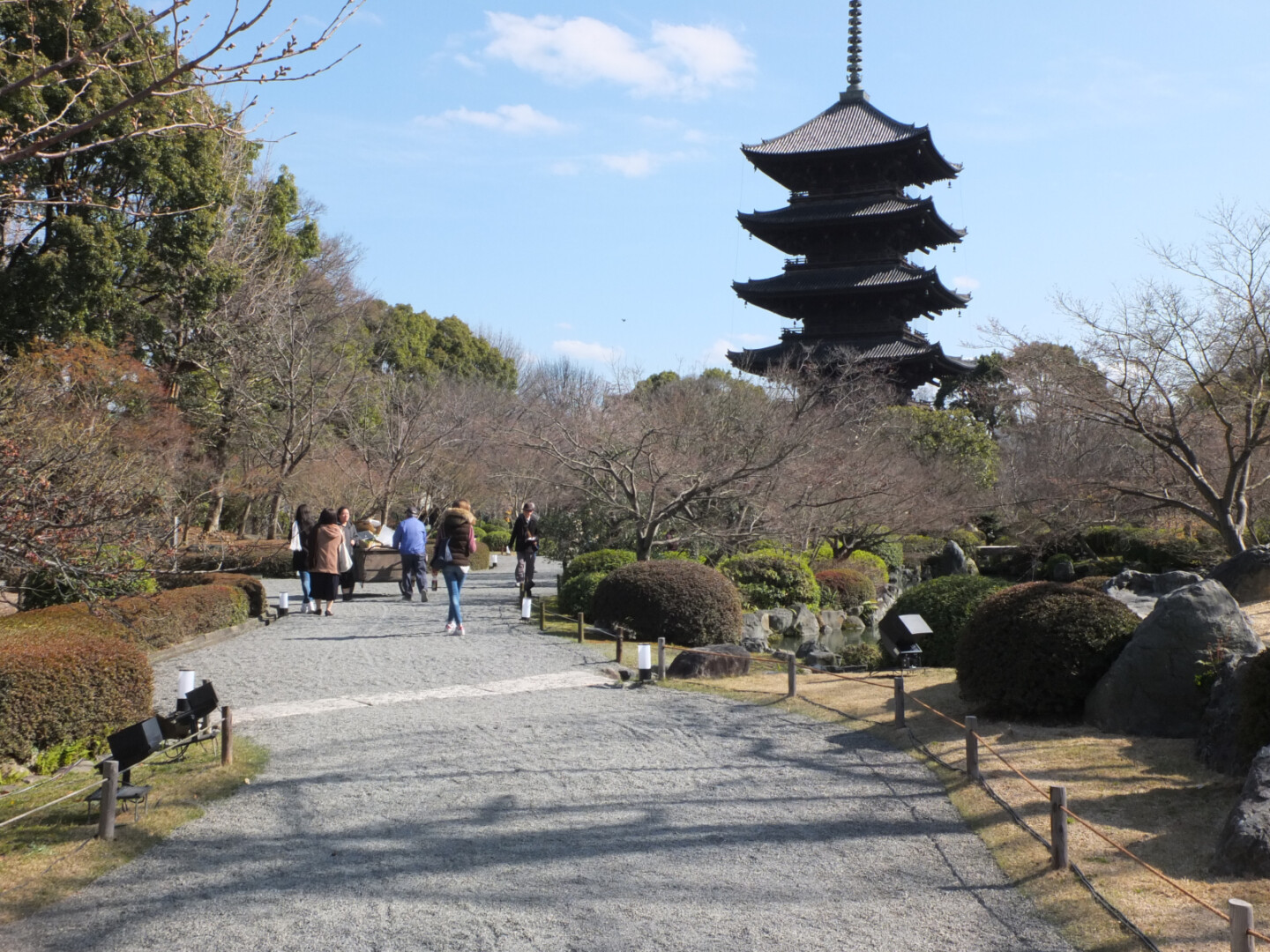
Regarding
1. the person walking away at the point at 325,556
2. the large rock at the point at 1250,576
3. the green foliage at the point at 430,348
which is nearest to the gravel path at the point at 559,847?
the large rock at the point at 1250,576

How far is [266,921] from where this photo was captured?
4668mm

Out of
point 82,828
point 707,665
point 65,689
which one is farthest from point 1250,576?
point 65,689

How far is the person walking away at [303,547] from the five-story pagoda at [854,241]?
77.8 ft

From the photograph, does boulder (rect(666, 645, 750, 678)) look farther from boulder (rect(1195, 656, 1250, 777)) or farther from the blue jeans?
boulder (rect(1195, 656, 1250, 777))

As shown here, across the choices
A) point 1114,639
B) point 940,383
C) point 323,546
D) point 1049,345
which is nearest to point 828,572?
point 1049,345

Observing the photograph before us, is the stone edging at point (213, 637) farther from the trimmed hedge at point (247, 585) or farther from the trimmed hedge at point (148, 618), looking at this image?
the trimmed hedge at point (247, 585)

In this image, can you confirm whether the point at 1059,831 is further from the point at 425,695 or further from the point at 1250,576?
the point at 1250,576

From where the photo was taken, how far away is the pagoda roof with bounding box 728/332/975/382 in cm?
3806

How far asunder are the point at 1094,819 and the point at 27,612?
1030 cm

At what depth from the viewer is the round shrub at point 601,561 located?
18.1m

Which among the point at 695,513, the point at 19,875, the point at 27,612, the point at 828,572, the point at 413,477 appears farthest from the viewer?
the point at 413,477

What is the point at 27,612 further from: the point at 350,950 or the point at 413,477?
the point at 413,477

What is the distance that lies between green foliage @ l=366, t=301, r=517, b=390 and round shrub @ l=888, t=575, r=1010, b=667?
33447 millimetres

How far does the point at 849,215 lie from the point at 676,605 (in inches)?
1114
